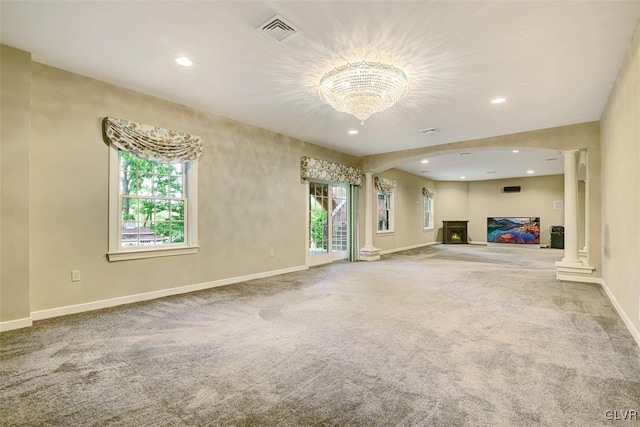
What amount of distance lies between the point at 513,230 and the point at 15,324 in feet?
44.7

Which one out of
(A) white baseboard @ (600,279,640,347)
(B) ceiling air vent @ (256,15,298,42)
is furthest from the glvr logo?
(B) ceiling air vent @ (256,15,298,42)

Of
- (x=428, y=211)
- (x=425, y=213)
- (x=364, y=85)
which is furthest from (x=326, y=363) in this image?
(x=428, y=211)

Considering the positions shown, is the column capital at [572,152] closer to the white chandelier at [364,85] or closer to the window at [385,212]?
the white chandelier at [364,85]

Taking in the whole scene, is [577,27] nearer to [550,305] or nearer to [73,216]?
[550,305]

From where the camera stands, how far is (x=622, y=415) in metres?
1.65

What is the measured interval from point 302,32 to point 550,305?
4.04 m

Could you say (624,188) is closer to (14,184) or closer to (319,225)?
(319,225)

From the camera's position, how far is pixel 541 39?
270cm

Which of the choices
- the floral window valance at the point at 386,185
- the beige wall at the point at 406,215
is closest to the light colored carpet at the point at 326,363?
the floral window valance at the point at 386,185

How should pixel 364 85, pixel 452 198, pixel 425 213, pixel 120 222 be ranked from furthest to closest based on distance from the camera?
1. pixel 452 198
2. pixel 425 213
3. pixel 120 222
4. pixel 364 85

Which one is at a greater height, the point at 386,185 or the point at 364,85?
the point at 364,85

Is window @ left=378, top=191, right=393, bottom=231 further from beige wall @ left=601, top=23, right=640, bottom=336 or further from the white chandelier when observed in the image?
the white chandelier

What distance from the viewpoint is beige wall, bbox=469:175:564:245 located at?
1129 centimetres

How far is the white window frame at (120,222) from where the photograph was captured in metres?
3.64
